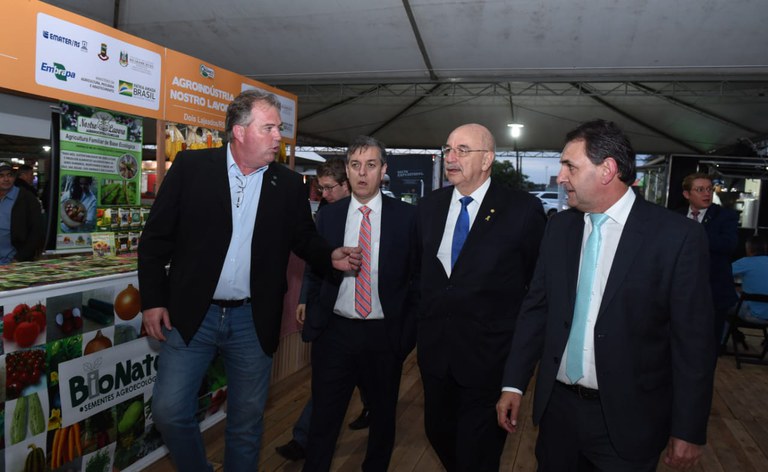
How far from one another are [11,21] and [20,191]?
2260 millimetres

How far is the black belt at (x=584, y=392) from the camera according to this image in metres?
1.66

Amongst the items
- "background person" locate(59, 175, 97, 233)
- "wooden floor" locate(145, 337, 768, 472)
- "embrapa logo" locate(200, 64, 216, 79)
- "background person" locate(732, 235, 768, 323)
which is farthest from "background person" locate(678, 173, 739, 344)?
"background person" locate(59, 175, 97, 233)

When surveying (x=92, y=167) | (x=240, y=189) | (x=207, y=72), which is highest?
(x=207, y=72)

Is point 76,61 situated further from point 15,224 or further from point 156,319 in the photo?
point 15,224

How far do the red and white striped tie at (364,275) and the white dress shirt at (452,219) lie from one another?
376 millimetres

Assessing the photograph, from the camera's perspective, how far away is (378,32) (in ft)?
21.4

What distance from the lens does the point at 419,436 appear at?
3488 millimetres

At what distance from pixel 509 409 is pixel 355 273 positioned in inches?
37.1

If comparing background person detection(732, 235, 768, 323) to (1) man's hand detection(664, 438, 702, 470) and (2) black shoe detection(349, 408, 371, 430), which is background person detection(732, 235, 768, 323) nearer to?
(2) black shoe detection(349, 408, 371, 430)

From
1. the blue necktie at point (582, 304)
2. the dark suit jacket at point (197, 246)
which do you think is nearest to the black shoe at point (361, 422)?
the dark suit jacket at point (197, 246)

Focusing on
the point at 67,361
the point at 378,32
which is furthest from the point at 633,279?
the point at 378,32

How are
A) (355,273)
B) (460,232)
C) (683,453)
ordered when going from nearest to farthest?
(683,453) < (460,232) < (355,273)

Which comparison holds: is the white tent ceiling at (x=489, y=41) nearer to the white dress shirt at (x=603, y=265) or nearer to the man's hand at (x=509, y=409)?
the white dress shirt at (x=603, y=265)

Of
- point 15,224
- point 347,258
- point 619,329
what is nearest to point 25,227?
point 15,224
